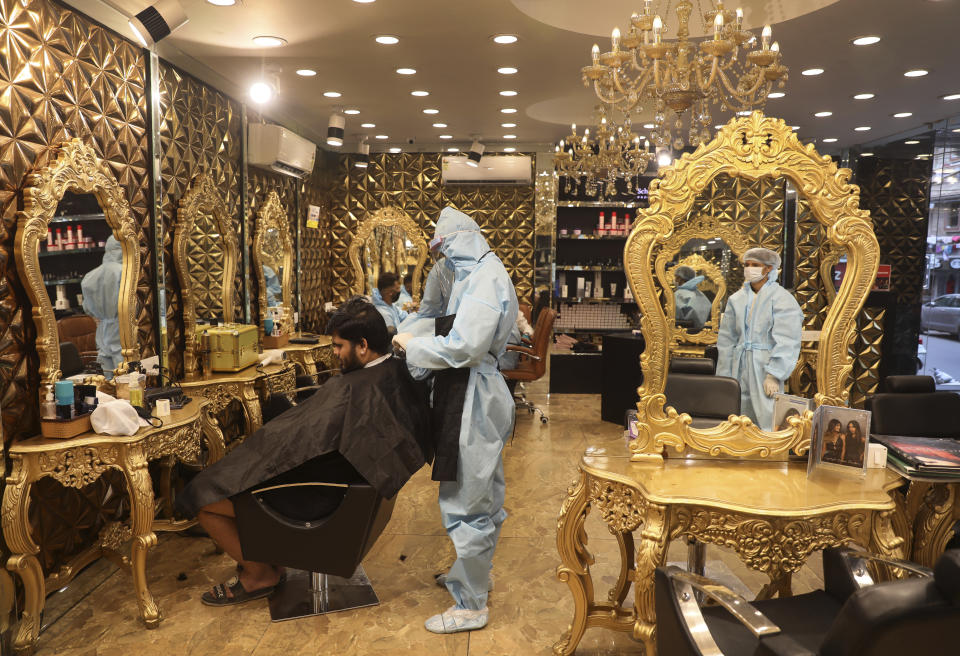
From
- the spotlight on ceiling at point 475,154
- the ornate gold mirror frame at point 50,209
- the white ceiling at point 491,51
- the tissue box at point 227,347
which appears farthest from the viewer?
the spotlight on ceiling at point 475,154

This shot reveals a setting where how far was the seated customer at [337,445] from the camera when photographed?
2443 millimetres

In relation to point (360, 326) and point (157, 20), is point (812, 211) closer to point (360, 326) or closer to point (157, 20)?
point (360, 326)

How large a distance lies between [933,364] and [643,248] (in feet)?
17.7

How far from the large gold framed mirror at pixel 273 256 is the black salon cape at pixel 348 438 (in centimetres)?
268

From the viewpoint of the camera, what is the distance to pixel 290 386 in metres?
4.49

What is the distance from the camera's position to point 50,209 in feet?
8.71

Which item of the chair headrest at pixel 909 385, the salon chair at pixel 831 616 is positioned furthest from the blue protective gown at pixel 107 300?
the chair headrest at pixel 909 385

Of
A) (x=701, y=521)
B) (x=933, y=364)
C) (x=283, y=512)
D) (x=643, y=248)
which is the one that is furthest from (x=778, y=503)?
(x=933, y=364)

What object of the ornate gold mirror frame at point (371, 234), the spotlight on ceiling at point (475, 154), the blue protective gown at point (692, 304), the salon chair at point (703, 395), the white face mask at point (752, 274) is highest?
the spotlight on ceiling at point (475, 154)

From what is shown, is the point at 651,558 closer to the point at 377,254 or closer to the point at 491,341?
the point at 491,341

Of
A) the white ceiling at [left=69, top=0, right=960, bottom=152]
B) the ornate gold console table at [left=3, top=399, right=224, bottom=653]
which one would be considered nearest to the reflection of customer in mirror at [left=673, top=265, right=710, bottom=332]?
the white ceiling at [left=69, top=0, right=960, bottom=152]

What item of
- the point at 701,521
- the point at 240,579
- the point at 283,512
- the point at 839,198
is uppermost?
the point at 839,198

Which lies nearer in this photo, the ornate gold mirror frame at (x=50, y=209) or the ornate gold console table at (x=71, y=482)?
the ornate gold console table at (x=71, y=482)

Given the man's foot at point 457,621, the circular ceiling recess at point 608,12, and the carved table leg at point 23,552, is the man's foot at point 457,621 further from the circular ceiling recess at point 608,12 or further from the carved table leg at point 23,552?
the circular ceiling recess at point 608,12
